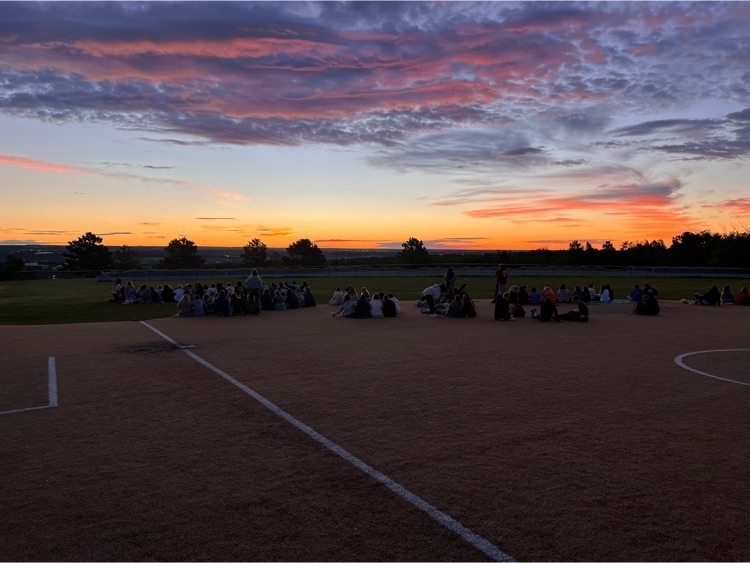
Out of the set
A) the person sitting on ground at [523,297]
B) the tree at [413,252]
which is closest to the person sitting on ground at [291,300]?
the person sitting on ground at [523,297]

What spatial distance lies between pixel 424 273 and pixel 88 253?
232 feet

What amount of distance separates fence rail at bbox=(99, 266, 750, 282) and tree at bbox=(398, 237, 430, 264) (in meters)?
39.6

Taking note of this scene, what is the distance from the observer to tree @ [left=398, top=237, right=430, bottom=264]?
101656 mm

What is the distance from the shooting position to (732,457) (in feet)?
23.9

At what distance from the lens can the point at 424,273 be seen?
196ft

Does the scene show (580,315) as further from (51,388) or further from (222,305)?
(51,388)

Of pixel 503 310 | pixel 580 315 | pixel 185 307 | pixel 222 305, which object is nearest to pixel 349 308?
pixel 222 305

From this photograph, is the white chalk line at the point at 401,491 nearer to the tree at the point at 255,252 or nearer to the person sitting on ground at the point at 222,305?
the person sitting on ground at the point at 222,305

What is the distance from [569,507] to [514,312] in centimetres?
1795

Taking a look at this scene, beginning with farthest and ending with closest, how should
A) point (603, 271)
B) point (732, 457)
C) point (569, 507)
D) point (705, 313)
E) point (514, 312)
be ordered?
point (603, 271), point (705, 313), point (514, 312), point (732, 457), point (569, 507)

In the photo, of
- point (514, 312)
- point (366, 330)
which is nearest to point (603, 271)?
point (514, 312)

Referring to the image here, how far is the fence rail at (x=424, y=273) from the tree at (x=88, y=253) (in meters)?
51.8

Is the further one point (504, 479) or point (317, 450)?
point (317, 450)

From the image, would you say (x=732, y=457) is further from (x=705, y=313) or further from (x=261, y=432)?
(x=705, y=313)
